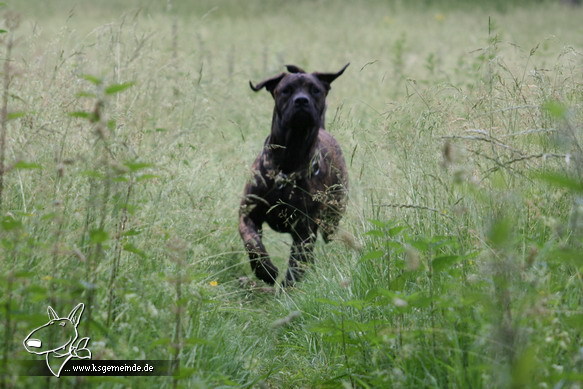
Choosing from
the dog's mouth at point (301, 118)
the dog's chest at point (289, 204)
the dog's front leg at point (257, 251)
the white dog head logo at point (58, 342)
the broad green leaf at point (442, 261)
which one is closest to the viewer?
the white dog head logo at point (58, 342)

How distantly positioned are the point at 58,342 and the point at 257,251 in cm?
256

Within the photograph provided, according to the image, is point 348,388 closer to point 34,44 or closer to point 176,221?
point 176,221

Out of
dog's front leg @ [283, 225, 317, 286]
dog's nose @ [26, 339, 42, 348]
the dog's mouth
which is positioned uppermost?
the dog's mouth

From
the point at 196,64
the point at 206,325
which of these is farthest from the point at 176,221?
the point at 196,64

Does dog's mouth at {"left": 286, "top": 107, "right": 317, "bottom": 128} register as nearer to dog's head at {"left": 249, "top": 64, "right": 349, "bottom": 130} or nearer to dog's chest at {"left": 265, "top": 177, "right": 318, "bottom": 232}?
dog's head at {"left": 249, "top": 64, "right": 349, "bottom": 130}

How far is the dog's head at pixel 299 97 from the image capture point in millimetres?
5625

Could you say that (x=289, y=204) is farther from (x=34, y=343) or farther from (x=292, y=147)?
(x=34, y=343)

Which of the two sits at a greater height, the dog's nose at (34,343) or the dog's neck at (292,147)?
the dog's neck at (292,147)

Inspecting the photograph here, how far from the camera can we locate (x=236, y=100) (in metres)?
9.07

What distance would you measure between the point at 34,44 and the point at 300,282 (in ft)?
9.46

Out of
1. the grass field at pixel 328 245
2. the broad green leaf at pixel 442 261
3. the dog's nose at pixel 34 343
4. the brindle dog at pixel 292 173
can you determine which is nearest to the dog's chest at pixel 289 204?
the brindle dog at pixel 292 173

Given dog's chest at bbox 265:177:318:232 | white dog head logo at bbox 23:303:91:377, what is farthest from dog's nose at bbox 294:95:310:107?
white dog head logo at bbox 23:303:91:377

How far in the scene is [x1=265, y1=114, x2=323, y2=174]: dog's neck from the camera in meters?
5.78

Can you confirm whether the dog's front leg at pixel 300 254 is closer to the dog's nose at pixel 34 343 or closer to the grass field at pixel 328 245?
the grass field at pixel 328 245
